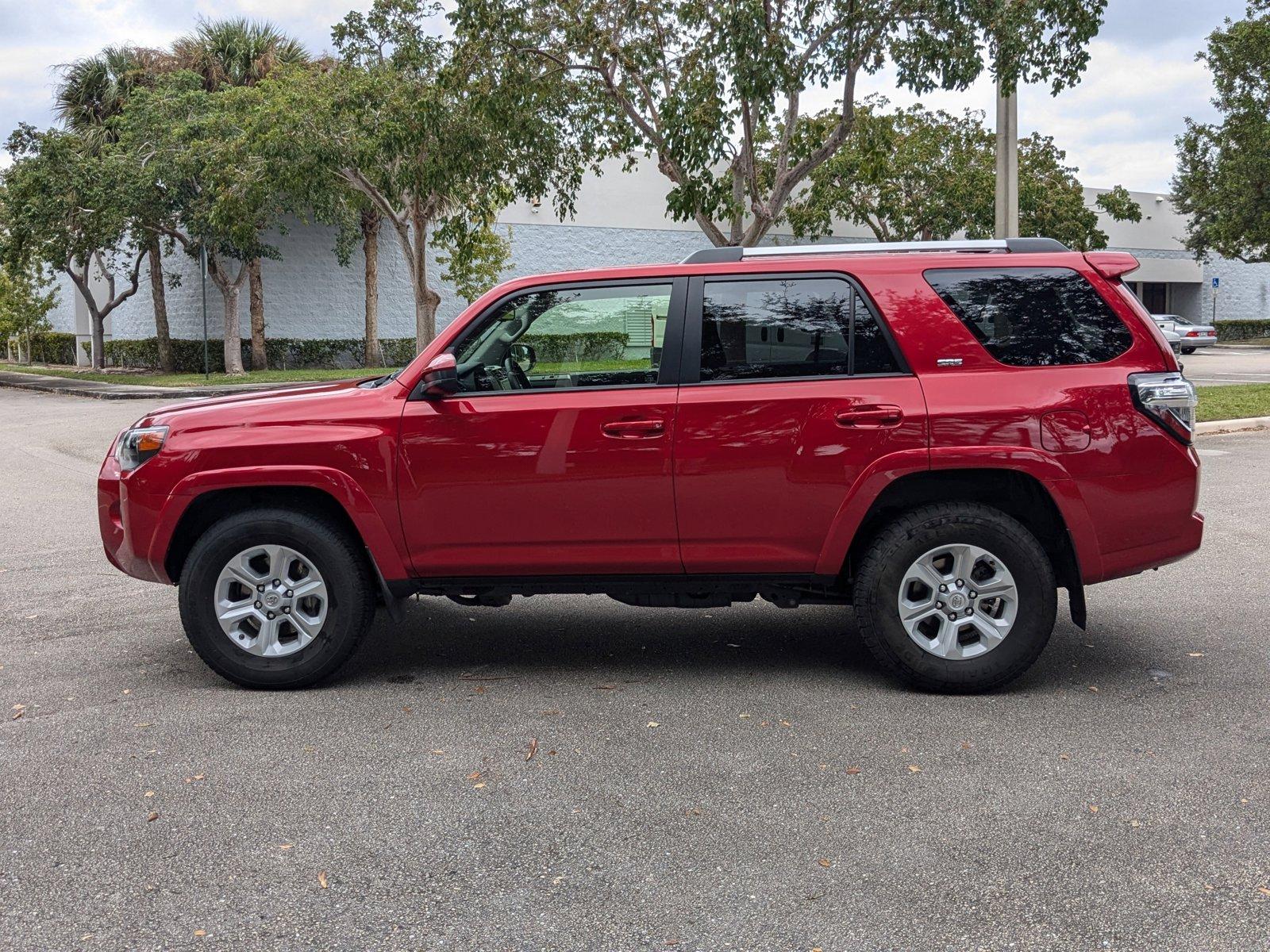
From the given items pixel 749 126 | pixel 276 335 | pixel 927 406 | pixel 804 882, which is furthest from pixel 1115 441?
pixel 276 335

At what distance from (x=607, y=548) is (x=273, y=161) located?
2375 centimetres

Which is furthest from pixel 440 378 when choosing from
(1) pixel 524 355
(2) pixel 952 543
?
(2) pixel 952 543

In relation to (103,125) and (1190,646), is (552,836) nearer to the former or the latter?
(1190,646)

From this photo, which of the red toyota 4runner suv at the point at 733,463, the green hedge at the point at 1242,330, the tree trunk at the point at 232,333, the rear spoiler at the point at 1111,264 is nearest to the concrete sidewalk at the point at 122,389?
the tree trunk at the point at 232,333

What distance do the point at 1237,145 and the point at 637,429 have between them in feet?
167

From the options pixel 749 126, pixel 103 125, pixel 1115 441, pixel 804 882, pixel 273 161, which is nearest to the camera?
pixel 804 882

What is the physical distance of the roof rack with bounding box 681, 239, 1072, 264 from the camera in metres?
5.59

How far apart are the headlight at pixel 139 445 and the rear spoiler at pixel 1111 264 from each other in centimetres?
419

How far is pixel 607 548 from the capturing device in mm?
5539

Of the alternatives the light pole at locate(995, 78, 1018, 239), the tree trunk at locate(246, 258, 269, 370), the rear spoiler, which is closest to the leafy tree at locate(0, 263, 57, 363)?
the tree trunk at locate(246, 258, 269, 370)

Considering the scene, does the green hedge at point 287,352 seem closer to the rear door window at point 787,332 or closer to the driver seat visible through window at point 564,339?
the driver seat visible through window at point 564,339

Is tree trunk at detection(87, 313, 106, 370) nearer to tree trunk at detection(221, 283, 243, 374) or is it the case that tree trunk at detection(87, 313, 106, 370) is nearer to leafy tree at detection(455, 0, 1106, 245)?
tree trunk at detection(221, 283, 243, 374)

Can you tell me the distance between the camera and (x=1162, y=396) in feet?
17.6

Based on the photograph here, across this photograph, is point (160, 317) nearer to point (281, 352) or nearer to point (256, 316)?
point (256, 316)
